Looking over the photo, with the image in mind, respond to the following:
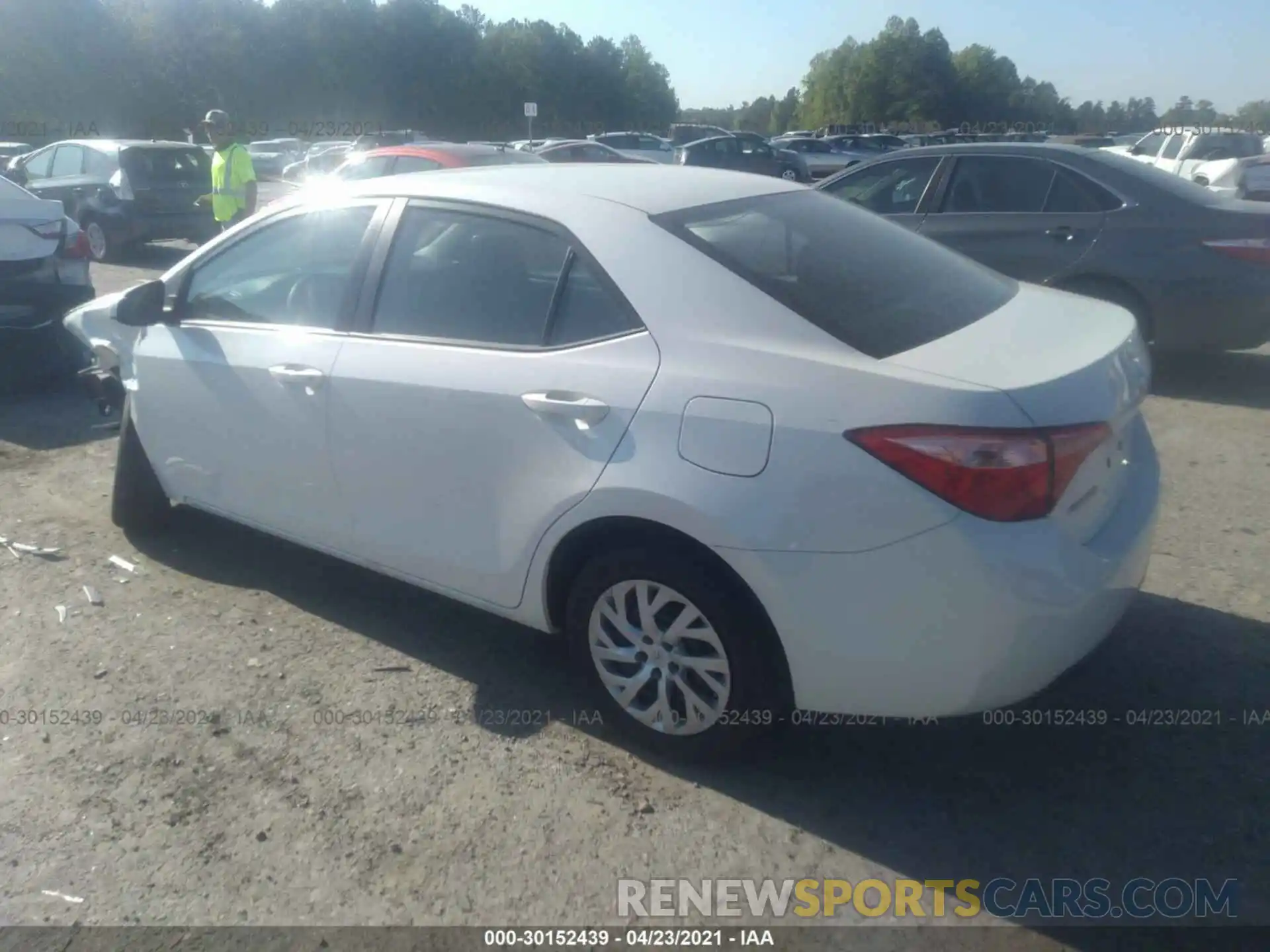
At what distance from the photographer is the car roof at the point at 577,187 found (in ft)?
11.4

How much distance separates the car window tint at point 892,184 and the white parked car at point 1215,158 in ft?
26.0

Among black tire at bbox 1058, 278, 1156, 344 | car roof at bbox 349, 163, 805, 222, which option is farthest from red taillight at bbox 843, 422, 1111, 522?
black tire at bbox 1058, 278, 1156, 344

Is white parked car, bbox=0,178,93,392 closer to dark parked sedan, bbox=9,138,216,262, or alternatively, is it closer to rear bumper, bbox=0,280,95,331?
rear bumper, bbox=0,280,95,331

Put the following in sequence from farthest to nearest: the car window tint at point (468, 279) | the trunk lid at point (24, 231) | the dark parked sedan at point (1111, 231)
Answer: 1. the trunk lid at point (24, 231)
2. the dark parked sedan at point (1111, 231)
3. the car window tint at point (468, 279)

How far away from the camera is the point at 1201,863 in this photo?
2.85 m

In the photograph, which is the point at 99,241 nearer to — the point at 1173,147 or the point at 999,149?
the point at 999,149

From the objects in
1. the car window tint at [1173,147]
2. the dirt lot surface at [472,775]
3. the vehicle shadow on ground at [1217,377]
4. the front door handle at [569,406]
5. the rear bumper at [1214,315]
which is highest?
the car window tint at [1173,147]

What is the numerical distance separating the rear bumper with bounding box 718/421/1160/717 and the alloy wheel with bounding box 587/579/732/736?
0.26 m

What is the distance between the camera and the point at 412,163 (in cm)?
1114

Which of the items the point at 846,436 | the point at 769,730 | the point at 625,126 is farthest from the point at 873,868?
the point at 625,126

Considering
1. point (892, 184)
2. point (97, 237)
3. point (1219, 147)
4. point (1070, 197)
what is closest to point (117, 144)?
point (97, 237)

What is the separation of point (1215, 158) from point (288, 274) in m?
21.0

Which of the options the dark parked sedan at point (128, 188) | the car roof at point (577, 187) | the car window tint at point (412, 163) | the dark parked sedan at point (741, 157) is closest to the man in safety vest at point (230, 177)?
the car window tint at point (412, 163)

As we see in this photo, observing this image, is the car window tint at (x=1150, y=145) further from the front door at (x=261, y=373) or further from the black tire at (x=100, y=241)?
the front door at (x=261, y=373)
